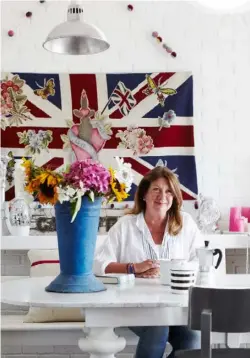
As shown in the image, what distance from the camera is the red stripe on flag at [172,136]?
433cm

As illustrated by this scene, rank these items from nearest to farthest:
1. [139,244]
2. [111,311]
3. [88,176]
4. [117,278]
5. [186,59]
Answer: [111,311] < [88,176] < [117,278] < [139,244] < [186,59]

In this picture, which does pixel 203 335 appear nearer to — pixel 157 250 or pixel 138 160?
pixel 157 250

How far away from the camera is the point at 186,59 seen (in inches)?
174

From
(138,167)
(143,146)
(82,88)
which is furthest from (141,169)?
(82,88)

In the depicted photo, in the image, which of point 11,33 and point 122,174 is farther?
point 11,33

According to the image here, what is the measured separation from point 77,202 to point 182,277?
0.55m

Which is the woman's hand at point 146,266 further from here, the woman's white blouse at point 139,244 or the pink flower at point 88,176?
the pink flower at point 88,176

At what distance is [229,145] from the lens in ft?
14.5

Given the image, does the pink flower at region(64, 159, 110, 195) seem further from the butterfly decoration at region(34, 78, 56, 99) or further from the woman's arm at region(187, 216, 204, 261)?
the butterfly decoration at region(34, 78, 56, 99)

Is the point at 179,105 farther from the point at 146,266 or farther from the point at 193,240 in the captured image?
the point at 146,266

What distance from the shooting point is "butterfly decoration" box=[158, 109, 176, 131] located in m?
4.34

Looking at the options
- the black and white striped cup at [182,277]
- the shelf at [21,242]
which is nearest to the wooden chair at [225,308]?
the black and white striped cup at [182,277]

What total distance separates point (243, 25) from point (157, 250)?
2.13 metres

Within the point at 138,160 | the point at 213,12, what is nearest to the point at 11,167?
the point at 138,160
